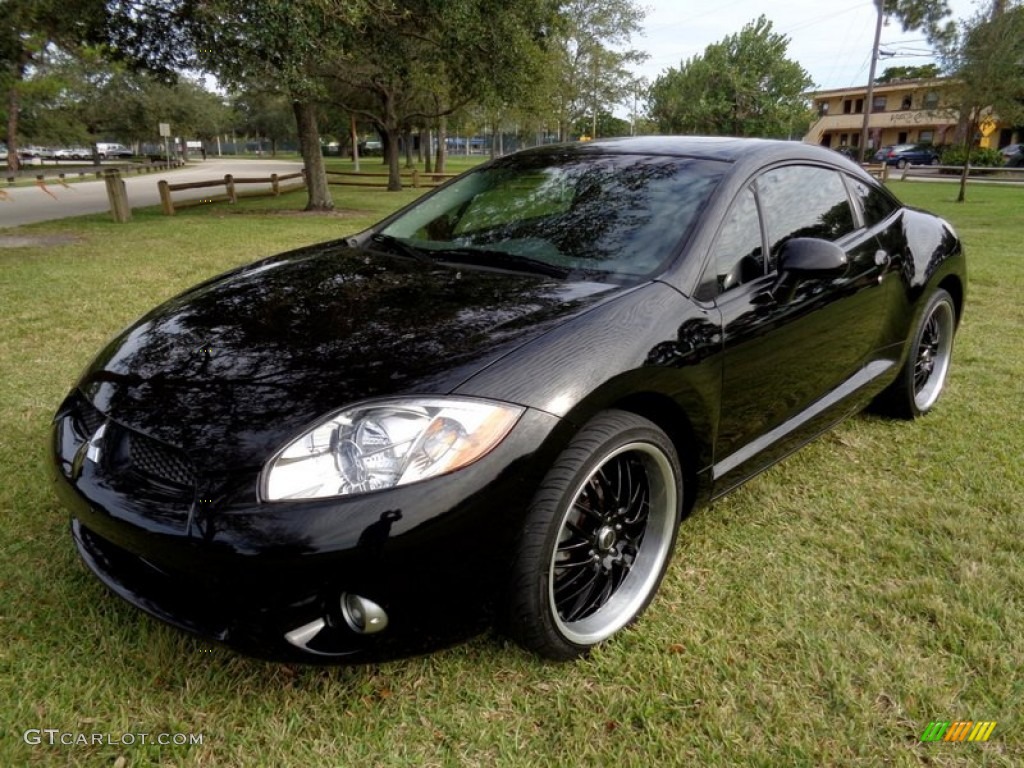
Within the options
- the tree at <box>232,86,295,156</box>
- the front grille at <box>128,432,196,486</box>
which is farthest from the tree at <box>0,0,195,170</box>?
the tree at <box>232,86,295,156</box>

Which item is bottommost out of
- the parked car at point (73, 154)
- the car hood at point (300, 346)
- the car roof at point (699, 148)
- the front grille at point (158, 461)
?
the front grille at point (158, 461)

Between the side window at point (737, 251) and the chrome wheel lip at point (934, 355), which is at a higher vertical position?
the side window at point (737, 251)

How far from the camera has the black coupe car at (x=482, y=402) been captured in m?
1.67

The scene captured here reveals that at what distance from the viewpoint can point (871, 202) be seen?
3484 mm

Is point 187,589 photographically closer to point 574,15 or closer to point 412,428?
point 412,428

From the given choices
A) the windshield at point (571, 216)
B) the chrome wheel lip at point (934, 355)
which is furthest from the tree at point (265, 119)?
the chrome wheel lip at point (934, 355)

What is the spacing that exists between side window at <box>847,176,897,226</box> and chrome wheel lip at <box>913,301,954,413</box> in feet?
2.21

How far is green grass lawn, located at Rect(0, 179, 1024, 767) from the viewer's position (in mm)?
1801

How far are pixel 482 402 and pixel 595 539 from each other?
63 centimetres

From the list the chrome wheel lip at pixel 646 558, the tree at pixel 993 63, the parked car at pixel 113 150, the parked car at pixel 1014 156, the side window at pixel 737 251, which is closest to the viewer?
the chrome wheel lip at pixel 646 558

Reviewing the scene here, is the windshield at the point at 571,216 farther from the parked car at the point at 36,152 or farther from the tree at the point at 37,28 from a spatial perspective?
the parked car at the point at 36,152

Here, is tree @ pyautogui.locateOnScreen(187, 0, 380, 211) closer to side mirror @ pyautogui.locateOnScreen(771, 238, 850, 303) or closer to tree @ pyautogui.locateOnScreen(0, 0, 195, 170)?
tree @ pyautogui.locateOnScreen(0, 0, 195, 170)

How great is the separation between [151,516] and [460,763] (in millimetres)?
972

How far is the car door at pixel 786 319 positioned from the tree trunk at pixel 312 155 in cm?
1519
